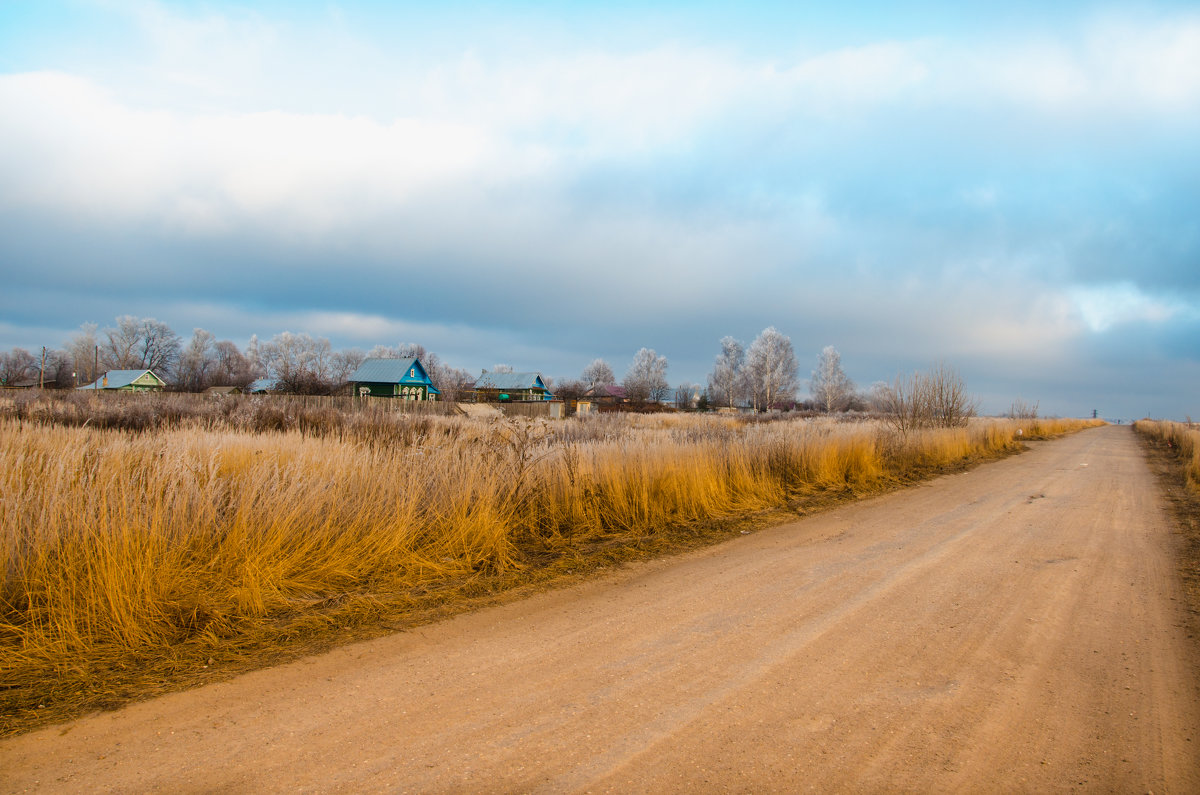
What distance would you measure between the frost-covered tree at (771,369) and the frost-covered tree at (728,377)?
10.7 ft

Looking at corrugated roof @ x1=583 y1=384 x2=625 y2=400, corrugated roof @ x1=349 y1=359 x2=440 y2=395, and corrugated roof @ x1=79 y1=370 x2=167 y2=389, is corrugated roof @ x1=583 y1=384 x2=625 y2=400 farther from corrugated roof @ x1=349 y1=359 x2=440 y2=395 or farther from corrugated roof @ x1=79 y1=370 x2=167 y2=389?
corrugated roof @ x1=79 y1=370 x2=167 y2=389

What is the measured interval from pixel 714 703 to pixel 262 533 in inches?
156

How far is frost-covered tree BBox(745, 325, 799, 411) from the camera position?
7219 cm

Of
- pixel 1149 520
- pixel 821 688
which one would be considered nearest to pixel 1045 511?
pixel 1149 520

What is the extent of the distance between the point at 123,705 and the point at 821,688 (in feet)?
12.3

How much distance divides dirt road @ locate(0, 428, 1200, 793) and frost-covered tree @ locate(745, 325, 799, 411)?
67.9 meters

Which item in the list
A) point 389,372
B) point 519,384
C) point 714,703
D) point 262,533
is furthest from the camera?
point 519,384

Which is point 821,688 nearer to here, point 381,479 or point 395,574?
point 395,574

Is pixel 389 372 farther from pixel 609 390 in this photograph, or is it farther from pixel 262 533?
pixel 262 533

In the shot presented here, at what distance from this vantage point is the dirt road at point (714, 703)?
263cm

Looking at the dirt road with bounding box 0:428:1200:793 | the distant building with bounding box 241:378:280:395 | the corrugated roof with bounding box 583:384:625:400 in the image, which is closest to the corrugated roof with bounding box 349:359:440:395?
the distant building with bounding box 241:378:280:395

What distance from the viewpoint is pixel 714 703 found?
3.23 meters

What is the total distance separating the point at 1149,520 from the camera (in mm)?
9406

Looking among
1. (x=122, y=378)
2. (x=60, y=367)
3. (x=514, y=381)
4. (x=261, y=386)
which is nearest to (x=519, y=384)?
(x=514, y=381)
